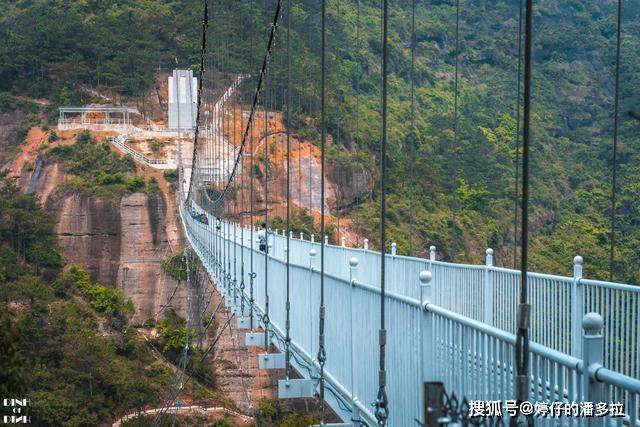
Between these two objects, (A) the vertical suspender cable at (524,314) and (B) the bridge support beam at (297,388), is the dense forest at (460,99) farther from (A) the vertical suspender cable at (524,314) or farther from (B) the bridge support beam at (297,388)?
(A) the vertical suspender cable at (524,314)

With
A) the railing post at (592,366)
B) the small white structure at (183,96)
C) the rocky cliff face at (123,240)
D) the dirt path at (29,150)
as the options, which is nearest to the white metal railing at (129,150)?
the dirt path at (29,150)

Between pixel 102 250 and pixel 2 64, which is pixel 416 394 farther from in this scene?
pixel 2 64

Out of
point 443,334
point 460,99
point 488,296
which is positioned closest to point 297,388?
point 488,296

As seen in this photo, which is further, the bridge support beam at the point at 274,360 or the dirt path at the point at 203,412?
the dirt path at the point at 203,412

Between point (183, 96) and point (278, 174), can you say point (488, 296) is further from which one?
point (183, 96)

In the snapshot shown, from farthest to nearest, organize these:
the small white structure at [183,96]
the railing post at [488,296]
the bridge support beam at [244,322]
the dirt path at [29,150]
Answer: the small white structure at [183,96] → the dirt path at [29,150] → the bridge support beam at [244,322] → the railing post at [488,296]

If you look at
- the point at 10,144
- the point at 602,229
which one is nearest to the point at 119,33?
the point at 10,144
